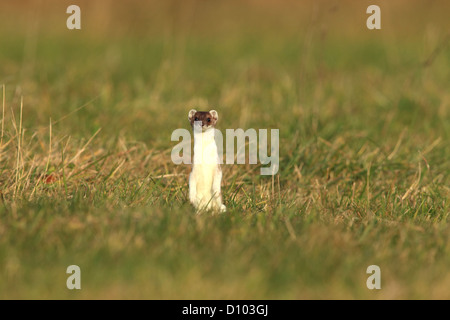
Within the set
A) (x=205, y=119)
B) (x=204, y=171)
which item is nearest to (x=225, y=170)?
(x=204, y=171)

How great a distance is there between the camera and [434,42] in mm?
10547

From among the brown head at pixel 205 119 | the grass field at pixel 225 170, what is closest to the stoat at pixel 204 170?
the brown head at pixel 205 119

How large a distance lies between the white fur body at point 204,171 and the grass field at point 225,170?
0.16 metres

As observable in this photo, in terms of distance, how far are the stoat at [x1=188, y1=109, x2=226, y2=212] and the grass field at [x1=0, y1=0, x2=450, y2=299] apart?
6.3 inches

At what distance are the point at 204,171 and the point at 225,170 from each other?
101 centimetres

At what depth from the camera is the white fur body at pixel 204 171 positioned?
18.0ft

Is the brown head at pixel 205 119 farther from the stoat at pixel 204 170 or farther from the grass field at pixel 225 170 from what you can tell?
the grass field at pixel 225 170

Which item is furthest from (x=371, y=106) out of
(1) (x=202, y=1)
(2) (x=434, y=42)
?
(1) (x=202, y=1)

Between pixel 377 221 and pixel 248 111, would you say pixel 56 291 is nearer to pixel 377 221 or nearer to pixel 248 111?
pixel 377 221

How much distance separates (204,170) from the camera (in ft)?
18.1

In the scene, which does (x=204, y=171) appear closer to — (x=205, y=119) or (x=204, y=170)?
(x=204, y=170)

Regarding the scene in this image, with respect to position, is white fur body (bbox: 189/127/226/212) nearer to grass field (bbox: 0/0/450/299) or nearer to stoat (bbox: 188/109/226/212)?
stoat (bbox: 188/109/226/212)

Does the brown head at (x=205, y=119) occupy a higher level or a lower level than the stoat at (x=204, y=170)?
higher

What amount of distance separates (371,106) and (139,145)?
129 inches
